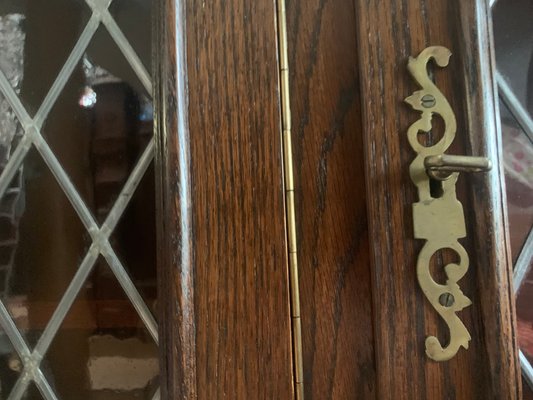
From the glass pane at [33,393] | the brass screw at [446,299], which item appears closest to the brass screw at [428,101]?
the brass screw at [446,299]

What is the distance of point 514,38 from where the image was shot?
1.21 ft

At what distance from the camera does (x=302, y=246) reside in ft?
1.10

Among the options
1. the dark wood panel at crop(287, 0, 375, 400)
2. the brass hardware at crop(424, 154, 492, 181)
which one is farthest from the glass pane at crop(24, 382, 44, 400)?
the brass hardware at crop(424, 154, 492, 181)

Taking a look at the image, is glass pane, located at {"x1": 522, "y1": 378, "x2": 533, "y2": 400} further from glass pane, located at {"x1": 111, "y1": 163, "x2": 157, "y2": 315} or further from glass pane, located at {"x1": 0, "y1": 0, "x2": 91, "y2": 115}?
glass pane, located at {"x1": 0, "y1": 0, "x2": 91, "y2": 115}

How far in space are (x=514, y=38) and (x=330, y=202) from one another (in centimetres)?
18

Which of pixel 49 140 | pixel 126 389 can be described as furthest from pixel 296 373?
pixel 49 140

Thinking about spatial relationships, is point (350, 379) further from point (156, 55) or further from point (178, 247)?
point (156, 55)

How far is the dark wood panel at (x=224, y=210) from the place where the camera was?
326mm

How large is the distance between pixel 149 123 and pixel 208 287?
0.14 m

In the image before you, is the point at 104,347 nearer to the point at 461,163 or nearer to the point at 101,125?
the point at 101,125

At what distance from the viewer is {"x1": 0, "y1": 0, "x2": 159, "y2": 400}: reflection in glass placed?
39 centimetres

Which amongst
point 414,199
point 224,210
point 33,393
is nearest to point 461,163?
point 414,199

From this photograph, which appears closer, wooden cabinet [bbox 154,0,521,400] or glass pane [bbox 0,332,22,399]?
wooden cabinet [bbox 154,0,521,400]

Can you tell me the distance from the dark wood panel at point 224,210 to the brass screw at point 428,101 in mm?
90
